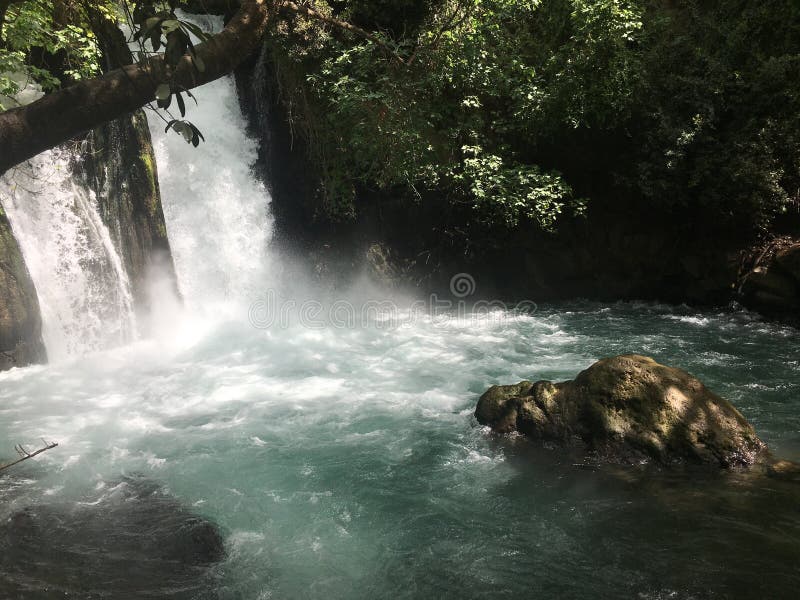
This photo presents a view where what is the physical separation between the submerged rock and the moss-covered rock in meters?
4.52

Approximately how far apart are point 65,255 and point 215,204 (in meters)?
3.35

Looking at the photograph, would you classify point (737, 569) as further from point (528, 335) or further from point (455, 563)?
point (528, 335)

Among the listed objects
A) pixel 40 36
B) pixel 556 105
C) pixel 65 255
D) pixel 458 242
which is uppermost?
pixel 40 36

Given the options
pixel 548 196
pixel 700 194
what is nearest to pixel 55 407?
pixel 548 196

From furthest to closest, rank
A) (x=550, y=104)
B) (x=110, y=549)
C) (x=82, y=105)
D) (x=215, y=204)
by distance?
1. (x=215, y=204)
2. (x=550, y=104)
3. (x=110, y=549)
4. (x=82, y=105)

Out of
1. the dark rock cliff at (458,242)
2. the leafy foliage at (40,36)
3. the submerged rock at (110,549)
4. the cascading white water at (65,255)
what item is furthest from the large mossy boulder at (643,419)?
the cascading white water at (65,255)

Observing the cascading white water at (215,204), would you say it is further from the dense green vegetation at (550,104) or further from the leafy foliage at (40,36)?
the leafy foliage at (40,36)

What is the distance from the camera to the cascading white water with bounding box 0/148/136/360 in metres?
8.77

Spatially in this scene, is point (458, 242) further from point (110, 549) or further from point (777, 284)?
point (110, 549)

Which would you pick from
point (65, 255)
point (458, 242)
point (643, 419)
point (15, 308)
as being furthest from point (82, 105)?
point (458, 242)

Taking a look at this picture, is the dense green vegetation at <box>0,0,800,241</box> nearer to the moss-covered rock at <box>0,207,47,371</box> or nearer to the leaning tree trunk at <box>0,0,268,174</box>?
the moss-covered rock at <box>0,207,47,371</box>

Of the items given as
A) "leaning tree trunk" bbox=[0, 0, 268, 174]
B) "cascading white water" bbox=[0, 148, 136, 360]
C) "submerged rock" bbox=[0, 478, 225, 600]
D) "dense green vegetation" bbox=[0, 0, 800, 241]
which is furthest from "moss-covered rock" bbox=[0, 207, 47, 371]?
"leaning tree trunk" bbox=[0, 0, 268, 174]

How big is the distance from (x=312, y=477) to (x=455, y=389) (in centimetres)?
266

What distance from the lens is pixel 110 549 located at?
4.15m
